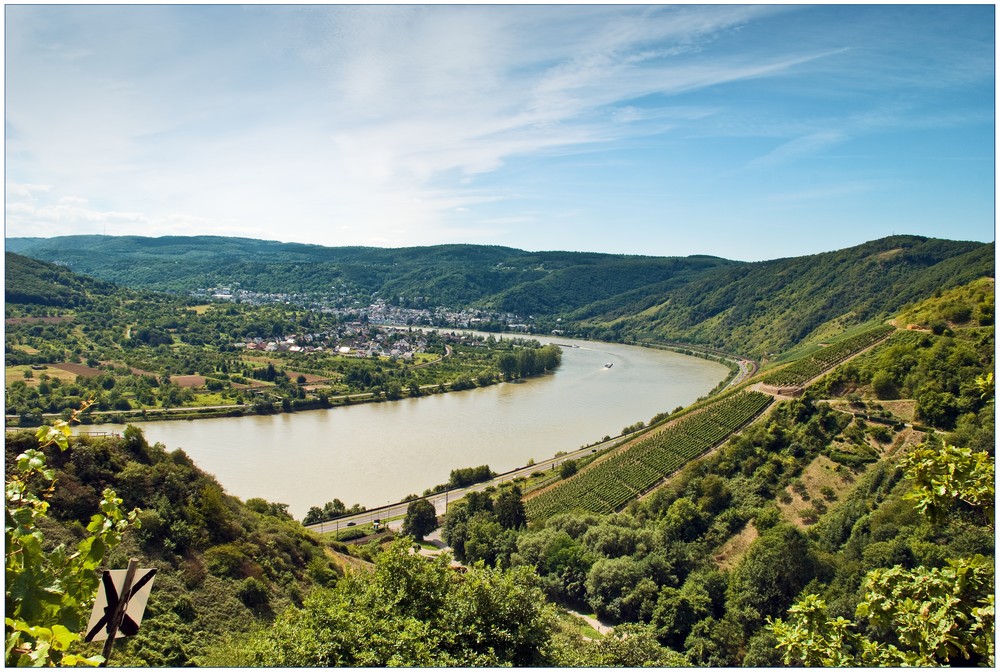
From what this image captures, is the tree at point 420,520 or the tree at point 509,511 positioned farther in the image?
the tree at point 509,511

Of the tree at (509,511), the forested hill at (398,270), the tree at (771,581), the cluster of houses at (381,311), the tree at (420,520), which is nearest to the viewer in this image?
the tree at (771,581)

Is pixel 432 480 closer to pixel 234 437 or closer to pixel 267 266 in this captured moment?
pixel 234 437

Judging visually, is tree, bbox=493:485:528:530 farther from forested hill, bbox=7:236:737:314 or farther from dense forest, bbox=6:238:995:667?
forested hill, bbox=7:236:737:314

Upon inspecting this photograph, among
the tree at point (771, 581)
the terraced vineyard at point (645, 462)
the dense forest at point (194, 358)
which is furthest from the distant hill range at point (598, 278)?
the tree at point (771, 581)

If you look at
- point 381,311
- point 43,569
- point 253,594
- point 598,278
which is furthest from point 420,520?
point 598,278

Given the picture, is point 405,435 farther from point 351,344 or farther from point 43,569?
point 351,344

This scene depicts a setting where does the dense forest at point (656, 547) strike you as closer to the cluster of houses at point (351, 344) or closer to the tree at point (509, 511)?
the tree at point (509, 511)
